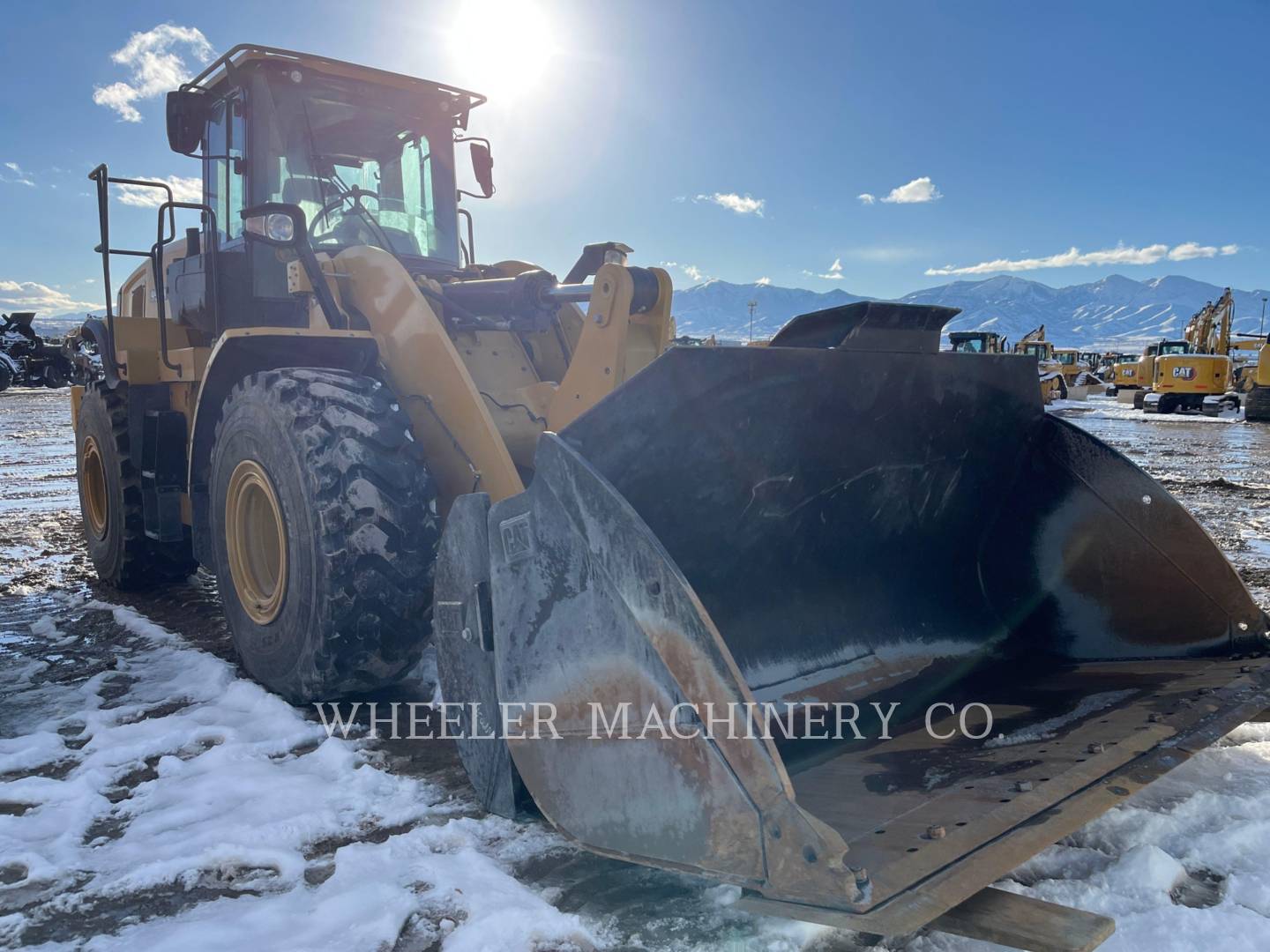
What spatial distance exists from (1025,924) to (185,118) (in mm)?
4888

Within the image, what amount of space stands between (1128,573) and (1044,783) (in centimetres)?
145

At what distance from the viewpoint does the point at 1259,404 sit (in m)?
23.1

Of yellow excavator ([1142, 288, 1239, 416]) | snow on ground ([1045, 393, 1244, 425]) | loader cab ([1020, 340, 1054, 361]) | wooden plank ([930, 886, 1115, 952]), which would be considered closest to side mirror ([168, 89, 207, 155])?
wooden plank ([930, 886, 1115, 952])

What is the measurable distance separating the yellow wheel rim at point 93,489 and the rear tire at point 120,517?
0.01 m

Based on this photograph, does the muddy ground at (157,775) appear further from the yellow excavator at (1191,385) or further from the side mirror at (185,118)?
the yellow excavator at (1191,385)

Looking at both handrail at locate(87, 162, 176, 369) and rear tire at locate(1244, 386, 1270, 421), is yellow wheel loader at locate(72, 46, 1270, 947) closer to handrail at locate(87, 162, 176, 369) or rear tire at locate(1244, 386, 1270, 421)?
handrail at locate(87, 162, 176, 369)

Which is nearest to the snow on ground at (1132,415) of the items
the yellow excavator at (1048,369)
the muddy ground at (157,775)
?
the yellow excavator at (1048,369)

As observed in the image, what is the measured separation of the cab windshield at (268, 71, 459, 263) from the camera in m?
Result: 4.39

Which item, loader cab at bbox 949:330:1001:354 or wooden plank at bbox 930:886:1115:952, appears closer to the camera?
wooden plank at bbox 930:886:1115:952

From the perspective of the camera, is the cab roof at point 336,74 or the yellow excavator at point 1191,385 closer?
the cab roof at point 336,74

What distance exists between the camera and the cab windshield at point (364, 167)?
439cm

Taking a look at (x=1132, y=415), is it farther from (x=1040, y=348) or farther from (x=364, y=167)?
(x=364, y=167)

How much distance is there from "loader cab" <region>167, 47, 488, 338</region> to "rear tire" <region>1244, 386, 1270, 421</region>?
79.1 feet

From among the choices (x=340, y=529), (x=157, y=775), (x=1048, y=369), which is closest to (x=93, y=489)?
(x=157, y=775)
